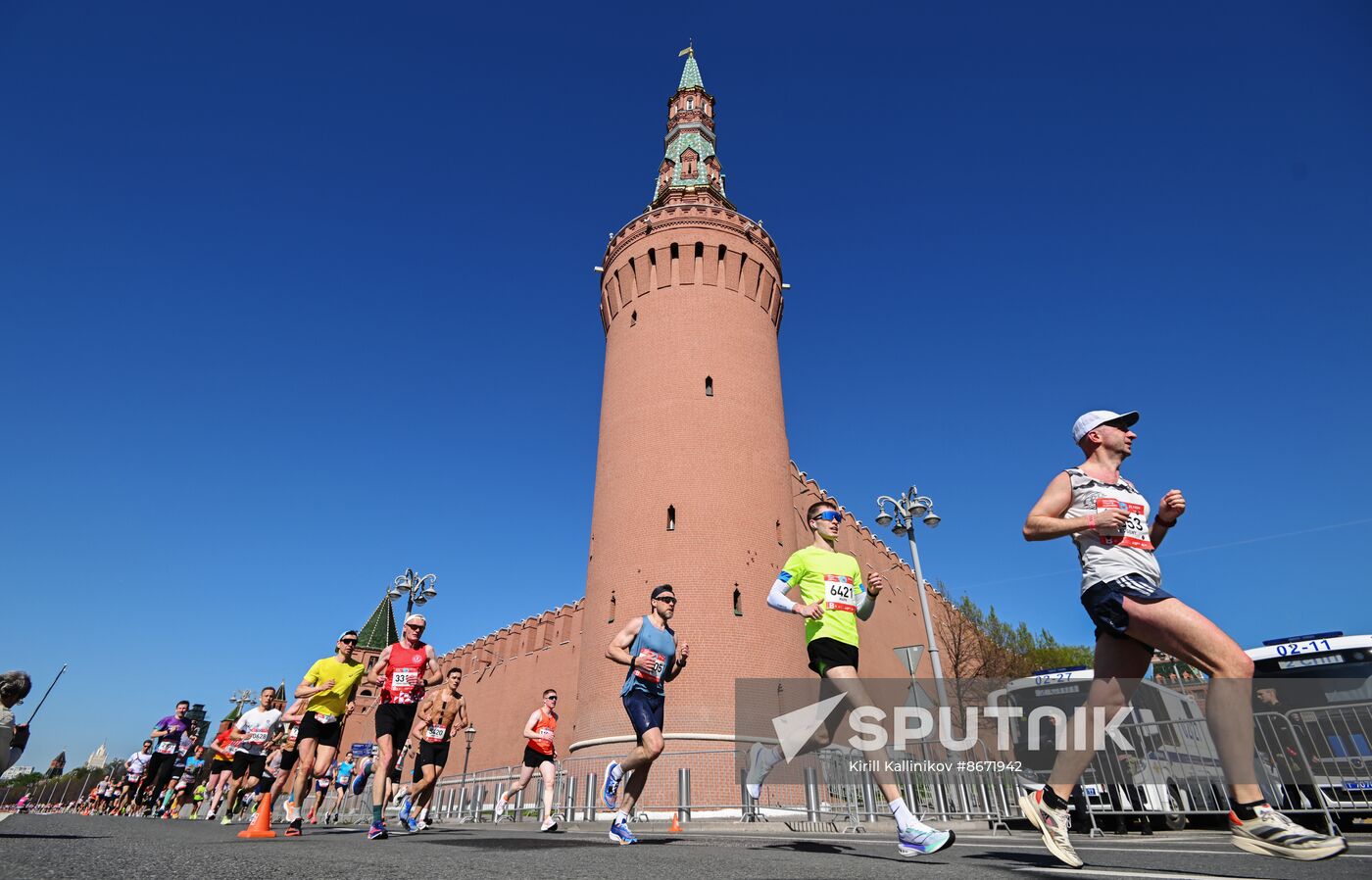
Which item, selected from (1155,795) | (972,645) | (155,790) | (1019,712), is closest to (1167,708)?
(1019,712)

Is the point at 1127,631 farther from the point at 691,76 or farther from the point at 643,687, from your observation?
the point at 691,76

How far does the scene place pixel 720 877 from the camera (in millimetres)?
2670

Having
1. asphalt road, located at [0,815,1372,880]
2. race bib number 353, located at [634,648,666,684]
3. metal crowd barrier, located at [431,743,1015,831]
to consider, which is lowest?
asphalt road, located at [0,815,1372,880]

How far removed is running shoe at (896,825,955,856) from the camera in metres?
3.74

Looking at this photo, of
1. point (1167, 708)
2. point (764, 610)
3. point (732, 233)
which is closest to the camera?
point (1167, 708)

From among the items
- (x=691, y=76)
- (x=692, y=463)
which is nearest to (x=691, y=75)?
(x=691, y=76)

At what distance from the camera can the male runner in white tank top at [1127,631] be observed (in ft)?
9.20

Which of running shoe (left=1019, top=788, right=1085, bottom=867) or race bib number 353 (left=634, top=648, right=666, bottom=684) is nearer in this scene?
running shoe (left=1019, top=788, right=1085, bottom=867)

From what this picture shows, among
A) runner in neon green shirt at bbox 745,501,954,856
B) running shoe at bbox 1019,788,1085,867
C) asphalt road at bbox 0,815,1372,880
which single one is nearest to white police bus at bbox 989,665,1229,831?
runner in neon green shirt at bbox 745,501,954,856

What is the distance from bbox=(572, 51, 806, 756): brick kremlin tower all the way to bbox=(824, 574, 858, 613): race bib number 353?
1350cm

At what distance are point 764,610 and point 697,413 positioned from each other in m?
5.87

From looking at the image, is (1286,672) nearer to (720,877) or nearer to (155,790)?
(720,877)

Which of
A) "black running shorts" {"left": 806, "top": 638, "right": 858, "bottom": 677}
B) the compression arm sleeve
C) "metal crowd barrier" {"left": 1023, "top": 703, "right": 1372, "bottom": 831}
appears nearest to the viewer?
"black running shorts" {"left": 806, "top": 638, "right": 858, "bottom": 677}

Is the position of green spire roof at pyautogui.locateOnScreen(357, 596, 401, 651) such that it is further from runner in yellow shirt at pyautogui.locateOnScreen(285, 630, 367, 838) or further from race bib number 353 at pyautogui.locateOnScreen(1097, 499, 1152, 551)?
race bib number 353 at pyautogui.locateOnScreen(1097, 499, 1152, 551)
